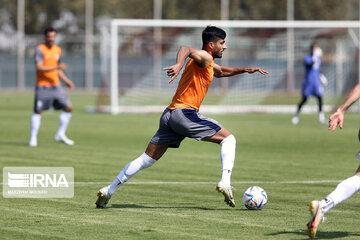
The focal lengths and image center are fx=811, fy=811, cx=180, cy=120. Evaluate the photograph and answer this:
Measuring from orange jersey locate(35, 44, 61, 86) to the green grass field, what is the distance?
145cm

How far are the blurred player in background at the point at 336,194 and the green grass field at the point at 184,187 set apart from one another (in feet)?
1.29

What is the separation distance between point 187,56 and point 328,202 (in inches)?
90.2

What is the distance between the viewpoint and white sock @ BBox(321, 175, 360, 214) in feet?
23.4

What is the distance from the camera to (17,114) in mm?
32094

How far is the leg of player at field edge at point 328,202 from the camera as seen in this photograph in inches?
276

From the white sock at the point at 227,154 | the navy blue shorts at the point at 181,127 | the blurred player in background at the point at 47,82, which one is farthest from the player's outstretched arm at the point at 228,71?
the blurred player in background at the point at 47,82

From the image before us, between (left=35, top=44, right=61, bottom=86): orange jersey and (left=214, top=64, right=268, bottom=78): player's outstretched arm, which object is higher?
(left=214, top=64, right=268, bottom=78): player's outstretched arm

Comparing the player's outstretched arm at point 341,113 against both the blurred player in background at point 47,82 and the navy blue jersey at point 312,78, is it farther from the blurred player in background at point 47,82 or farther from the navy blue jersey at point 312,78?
the navy blue jersey at point 312,78

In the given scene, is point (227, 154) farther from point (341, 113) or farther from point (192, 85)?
point (341, 113)

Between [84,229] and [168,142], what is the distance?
189 cm

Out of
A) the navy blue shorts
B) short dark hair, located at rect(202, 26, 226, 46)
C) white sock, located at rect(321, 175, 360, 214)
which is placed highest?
A: short dark hair, located at rect(202, 26, 226, 46)

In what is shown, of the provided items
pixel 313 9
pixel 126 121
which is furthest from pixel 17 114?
pixel 313 9

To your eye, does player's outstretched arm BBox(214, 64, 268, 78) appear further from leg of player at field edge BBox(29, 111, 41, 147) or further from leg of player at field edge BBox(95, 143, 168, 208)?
leg of player at field edge BBox(29, 111, 41, 147)

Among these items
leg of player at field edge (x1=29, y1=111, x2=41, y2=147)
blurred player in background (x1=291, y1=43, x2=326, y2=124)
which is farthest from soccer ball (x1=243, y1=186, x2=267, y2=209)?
blurred player in background (x1=291, y1=43, x2=326, y2=124)
